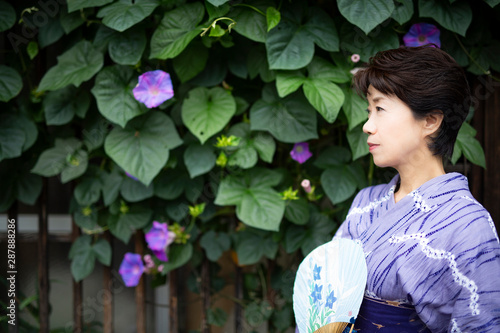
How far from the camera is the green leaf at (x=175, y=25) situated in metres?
1.45

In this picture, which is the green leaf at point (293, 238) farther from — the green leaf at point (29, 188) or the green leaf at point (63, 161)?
the green leaf at point (29, 188)

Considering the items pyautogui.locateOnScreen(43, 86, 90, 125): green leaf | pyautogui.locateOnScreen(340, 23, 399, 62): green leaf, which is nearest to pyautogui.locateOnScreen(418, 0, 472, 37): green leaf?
pyautogui.locateOnScreen(340, 23, 399, 62): green leaf

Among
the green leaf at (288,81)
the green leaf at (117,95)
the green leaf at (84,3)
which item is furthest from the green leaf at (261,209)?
the green leaf at (84,3)

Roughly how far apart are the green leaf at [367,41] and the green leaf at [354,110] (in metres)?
0.13

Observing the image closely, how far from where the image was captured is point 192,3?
1.46m

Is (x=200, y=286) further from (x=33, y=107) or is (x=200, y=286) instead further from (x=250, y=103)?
(x=33, y=107)

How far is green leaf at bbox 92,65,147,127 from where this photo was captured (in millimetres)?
1463

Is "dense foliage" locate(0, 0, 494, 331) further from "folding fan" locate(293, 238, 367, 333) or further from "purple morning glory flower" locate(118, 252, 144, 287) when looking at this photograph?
"folding fan" locate(293, 238, 367, 333)

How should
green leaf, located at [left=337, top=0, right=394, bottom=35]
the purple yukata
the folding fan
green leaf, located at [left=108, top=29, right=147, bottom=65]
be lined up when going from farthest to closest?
green leaf, located at [left=108, top=29, right=147, bottom=65], green leaf, located at [left=337, top=0, right=394, bottom=35], the folding fan, the purple yukata

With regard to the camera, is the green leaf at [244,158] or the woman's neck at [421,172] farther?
the green leaf at [244,158]

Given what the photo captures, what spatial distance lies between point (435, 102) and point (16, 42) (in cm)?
152

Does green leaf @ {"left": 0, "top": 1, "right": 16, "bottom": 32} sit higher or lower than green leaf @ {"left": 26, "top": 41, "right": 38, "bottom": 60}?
higher

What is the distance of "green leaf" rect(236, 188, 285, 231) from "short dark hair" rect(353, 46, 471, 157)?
59 centimetres

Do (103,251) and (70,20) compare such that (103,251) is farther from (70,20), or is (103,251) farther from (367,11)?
(367,11)
